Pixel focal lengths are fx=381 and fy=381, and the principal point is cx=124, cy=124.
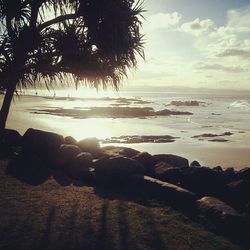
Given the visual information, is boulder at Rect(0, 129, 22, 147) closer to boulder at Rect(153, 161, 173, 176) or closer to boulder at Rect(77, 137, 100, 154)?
boulder at Rect(77, 137, 100, 154)

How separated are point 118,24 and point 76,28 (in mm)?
1206

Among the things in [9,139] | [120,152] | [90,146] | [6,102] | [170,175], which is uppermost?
[6,102]

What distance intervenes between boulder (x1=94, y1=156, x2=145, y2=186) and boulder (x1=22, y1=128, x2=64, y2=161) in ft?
5.40

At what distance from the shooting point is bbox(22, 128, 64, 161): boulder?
9.48m

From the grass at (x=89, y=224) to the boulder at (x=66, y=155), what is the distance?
178 centimetres

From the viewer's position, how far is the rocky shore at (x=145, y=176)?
247 inches

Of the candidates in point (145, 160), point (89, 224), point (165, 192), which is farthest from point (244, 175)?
point (89, 224)

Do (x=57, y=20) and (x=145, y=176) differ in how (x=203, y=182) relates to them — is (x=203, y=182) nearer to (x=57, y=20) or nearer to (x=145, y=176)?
(x=145, y=176)

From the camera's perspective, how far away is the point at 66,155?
9.09 metres

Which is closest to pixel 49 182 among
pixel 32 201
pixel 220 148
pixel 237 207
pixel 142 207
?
pixel 32 201

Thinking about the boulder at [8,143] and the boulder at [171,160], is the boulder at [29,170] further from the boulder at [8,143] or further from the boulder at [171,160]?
the boulder at [171,160]

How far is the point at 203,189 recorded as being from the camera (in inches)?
299

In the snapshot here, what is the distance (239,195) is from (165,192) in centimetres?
140

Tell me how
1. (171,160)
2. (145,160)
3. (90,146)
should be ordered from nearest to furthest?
(145,160)
(171,160)
(90,146)
